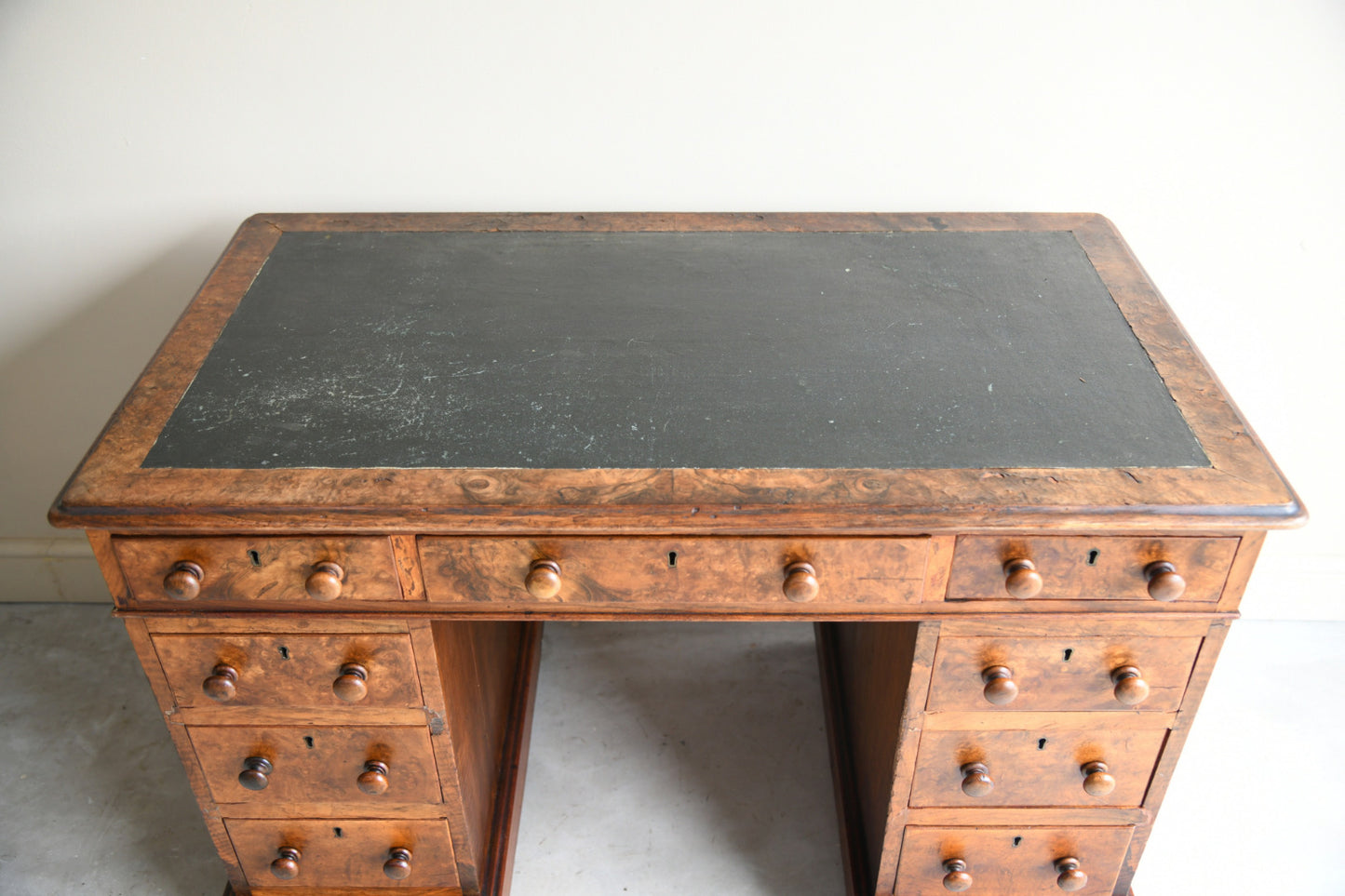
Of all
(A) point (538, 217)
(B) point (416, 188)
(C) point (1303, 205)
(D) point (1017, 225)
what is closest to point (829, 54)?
(D) point (1017, 225)

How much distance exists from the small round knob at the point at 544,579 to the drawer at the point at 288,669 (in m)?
0.23

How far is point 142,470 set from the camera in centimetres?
129

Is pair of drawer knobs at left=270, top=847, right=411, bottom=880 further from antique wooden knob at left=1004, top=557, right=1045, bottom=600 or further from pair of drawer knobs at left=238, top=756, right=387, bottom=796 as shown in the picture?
antique wooden knob at left=1004, top=557, right=1045, bottom=600

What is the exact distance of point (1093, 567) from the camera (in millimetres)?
1304

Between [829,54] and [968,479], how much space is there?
882 mm

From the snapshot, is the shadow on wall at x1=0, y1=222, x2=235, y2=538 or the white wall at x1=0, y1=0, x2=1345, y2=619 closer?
the white wall at x1=0, y1=0, x2=1345, y2=619

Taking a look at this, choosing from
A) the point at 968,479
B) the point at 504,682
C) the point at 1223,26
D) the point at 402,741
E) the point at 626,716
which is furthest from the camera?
the point at 626,716

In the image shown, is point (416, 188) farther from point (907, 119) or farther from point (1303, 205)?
point (1303, 205)

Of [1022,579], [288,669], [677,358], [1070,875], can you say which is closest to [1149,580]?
[1022,579]

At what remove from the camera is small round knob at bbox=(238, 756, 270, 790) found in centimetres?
149

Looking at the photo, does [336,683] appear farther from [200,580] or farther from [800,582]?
[800,582]

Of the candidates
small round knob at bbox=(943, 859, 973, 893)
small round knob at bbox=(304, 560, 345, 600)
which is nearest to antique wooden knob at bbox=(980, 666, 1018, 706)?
small round knob at bbox=(943, 859, 973, 893)

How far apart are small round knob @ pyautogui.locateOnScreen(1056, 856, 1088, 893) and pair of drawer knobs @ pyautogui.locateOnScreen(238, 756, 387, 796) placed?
1.05 m

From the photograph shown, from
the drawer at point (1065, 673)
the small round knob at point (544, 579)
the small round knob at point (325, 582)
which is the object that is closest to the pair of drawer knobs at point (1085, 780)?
the drawer at point (1065, 673)
